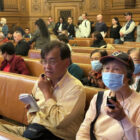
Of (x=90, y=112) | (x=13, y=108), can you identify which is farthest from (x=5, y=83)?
(x=90, y=112)

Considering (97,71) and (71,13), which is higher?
(71,13)

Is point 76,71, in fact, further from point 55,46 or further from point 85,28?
point 85,28

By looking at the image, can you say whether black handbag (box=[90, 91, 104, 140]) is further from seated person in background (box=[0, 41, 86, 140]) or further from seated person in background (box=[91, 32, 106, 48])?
seated person in background (box=[91, 32, 106, 48])

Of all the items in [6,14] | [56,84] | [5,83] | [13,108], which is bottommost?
[13,108]

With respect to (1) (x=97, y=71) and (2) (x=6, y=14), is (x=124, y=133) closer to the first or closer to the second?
(1) (x=97, y=71)

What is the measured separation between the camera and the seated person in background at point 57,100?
197cm

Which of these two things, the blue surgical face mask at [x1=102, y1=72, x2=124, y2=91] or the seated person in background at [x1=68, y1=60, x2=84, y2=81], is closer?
the blue surgical face mask at [x1=102, y1=72, x2=124, y2=91]

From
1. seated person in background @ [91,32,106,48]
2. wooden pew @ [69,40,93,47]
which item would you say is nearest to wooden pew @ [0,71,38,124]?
seated person in background @ [91,32,106,48]

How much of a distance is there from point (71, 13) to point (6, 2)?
140 inches

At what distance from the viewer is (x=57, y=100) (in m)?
2.07

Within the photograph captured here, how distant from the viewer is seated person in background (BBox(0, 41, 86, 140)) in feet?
6.45

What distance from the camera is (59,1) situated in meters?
14.3

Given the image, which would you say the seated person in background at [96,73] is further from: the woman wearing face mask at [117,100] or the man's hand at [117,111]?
the man's hand at [117,111]

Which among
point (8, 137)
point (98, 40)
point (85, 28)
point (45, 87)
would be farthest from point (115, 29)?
point (8, 137)
